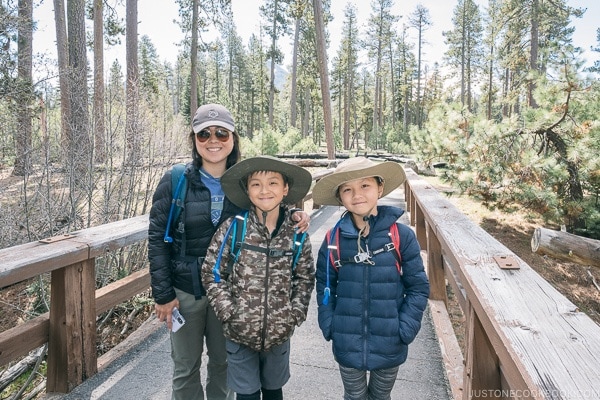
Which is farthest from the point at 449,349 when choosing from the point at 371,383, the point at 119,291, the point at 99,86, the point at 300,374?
the point at 99,86

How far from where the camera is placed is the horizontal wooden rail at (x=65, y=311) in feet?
7.86

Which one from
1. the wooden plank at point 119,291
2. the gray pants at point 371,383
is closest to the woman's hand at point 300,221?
the gray pants at point 371,383

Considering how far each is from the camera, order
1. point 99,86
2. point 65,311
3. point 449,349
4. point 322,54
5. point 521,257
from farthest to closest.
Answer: point 322,54 → point 521,257 → point 99,86 → point 449,349 → point 65,311

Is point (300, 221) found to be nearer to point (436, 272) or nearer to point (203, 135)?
point (203, 135)

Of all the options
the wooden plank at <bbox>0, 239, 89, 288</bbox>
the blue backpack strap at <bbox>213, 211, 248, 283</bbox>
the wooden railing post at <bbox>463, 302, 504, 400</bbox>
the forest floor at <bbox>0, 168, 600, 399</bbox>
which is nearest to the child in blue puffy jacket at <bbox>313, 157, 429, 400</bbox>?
the wooden railing post at <bbox>463, 302, 504, 400</bbox>

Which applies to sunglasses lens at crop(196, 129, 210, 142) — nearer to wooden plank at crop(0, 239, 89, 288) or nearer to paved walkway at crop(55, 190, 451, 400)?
wooden plank at crop(0, 239, 89, 288)

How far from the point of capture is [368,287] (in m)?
2.04

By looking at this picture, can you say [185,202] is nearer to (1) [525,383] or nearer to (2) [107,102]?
(1) [525,383]

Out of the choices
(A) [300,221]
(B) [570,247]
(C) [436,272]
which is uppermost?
(A) [300,221]

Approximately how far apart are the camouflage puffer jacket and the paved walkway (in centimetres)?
94

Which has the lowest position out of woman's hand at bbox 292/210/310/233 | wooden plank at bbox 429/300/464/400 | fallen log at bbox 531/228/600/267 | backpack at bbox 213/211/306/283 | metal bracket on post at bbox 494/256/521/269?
wooden plank at bbox 429/300/464/400

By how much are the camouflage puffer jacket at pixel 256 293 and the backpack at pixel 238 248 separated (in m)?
0.01

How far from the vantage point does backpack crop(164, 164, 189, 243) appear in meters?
2.20

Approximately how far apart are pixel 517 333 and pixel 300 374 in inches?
80.1
